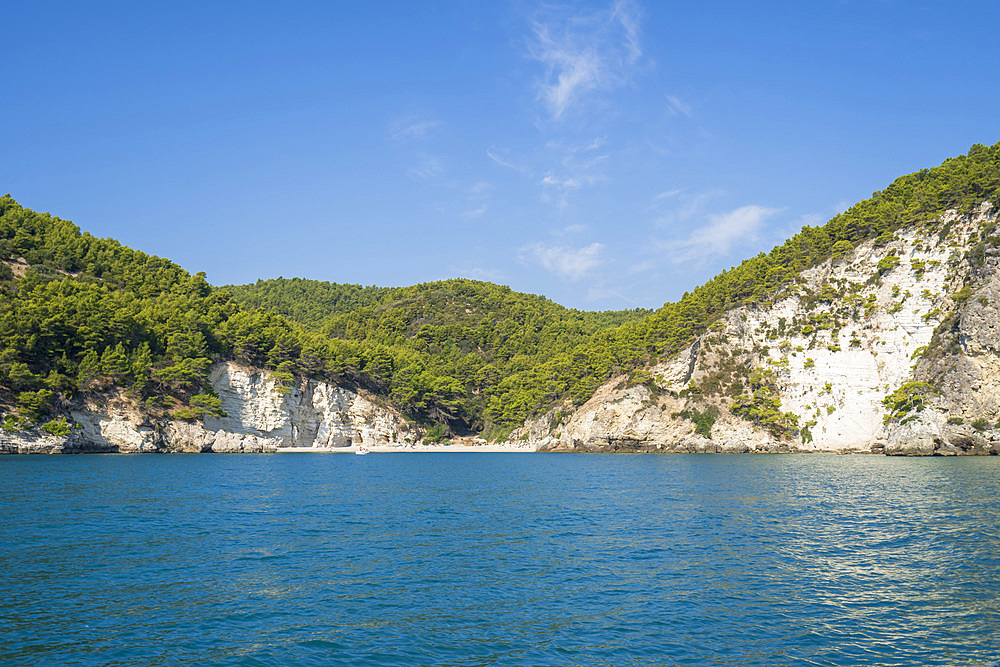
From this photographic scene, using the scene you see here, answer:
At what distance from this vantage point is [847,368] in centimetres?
9131

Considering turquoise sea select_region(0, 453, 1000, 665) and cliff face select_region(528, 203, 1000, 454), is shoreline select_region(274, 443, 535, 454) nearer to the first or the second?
cliff face select_region(528, 203, 1000, 454)

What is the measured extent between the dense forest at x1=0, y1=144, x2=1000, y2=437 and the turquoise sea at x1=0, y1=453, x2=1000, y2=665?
3907 cm

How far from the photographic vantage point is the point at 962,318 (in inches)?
3027

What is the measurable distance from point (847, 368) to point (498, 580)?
289 feet

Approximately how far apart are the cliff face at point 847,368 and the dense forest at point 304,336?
389cm

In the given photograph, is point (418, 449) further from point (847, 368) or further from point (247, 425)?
point (847, 368)

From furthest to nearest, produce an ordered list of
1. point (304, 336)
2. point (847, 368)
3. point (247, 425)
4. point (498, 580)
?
1. point (304, 336)
2. point (247, 425)
3. point (847, 368)
4. point (498, 580)

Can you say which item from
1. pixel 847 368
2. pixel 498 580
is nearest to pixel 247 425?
pixel 498 580

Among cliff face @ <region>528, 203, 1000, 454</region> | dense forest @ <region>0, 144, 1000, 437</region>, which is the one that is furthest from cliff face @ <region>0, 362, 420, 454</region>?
cliff face @ <region>528, 203, 1000, 454</region>

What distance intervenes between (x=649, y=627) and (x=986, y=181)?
97221 millimetres

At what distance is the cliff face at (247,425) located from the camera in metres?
70.8

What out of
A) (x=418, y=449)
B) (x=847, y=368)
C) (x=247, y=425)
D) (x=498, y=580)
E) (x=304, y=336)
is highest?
(x=304, y=336)

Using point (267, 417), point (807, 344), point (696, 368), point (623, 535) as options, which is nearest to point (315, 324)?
point (267, 417)

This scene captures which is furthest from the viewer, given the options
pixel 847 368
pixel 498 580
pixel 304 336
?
pixel 304 336
